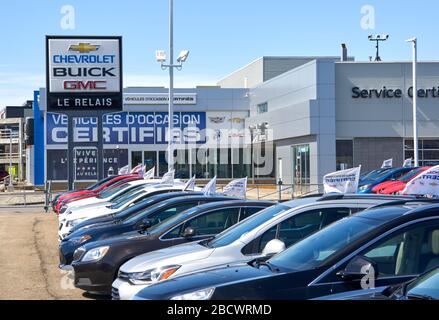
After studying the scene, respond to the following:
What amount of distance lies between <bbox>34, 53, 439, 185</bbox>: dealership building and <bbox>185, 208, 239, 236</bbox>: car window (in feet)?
95.6

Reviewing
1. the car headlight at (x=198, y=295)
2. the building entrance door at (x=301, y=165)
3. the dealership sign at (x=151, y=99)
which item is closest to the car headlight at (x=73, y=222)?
the car headlight at (x=198, y=295)

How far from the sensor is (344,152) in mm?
39625

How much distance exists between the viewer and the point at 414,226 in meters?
6.04

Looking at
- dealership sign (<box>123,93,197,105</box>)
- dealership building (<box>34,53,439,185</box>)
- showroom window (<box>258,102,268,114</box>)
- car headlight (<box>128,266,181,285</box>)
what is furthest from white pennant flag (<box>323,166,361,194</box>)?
dealership sign (<box>123,93,197,105</box>)

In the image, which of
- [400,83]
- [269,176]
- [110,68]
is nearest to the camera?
[110,68]

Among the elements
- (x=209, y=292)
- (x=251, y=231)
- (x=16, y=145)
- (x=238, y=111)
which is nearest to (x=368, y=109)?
(x=238, y=111)

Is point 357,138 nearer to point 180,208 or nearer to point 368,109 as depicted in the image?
point 368,109

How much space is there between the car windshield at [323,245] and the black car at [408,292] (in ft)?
1.49

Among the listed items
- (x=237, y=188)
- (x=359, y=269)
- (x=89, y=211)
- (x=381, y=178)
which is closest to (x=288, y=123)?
(x=381, y=178)

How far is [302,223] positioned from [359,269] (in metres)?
2.68

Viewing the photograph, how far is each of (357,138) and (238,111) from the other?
52.8ft

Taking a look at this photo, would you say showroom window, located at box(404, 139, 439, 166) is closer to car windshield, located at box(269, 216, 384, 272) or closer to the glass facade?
the glass facade

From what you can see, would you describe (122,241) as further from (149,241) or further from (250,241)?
(250,241)

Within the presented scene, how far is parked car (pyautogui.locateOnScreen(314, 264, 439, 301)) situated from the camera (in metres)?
4.87
